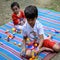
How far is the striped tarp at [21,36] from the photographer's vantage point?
2.85 meters

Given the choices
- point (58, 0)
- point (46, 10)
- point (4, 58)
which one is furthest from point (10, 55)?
point (58, 0)

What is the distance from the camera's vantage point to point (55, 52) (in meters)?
2.86

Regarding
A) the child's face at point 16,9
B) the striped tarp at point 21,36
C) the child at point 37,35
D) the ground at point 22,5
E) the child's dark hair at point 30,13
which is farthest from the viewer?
the ground at point 22,5

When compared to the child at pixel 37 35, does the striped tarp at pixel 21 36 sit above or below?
below

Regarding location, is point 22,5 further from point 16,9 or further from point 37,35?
point 37,35

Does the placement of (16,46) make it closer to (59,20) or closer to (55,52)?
(55,52)

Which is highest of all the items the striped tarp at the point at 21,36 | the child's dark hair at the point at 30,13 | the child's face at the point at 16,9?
the child's dark hair at the point at 30,13

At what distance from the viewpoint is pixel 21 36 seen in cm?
344

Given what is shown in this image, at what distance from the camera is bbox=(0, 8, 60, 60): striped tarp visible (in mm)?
2852

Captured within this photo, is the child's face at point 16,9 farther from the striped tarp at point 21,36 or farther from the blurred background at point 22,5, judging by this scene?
the blurred background at point 22,5

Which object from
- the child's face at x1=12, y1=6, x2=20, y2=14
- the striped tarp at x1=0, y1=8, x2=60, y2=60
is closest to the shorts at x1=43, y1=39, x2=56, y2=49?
the striped tarp at x1=0, y1=8, x2=60, y2=60

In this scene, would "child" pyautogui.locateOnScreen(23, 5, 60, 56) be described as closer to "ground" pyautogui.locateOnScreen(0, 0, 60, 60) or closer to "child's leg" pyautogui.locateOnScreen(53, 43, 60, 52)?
"child's leg" pyautogui.locateOnScreen(53, 43, 60, 52)

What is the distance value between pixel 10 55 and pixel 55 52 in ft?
2.35

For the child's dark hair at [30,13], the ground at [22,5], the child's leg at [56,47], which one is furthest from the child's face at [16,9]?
the child's leg at [56,47]
